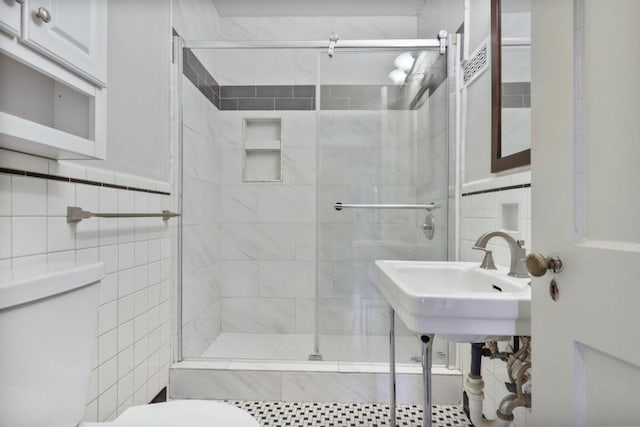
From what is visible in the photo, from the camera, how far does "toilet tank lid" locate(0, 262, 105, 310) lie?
0.63 m

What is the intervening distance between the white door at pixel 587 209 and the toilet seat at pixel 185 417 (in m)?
0.70

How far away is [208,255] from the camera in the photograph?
227 centimetres

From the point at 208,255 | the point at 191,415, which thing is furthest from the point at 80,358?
the point at 208,255

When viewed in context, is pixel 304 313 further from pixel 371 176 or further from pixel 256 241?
pixel 371 176

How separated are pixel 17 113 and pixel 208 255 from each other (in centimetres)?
153

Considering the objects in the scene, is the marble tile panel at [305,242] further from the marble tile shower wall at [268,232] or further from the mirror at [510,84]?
the mirror at [510,84]

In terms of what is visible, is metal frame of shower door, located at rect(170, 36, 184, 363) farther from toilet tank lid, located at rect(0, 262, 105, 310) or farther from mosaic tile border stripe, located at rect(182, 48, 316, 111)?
toilet tank lid, located at rect(0, 262, 105, 310)

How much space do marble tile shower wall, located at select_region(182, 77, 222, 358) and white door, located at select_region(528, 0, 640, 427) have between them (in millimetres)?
1682

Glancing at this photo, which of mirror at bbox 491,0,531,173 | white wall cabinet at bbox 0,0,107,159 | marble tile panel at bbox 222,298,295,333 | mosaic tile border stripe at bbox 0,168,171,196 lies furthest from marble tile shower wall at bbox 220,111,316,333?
white wall cabinet at bbox 0,0,107,159

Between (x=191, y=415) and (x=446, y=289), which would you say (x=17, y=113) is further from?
(x=446, y=289)

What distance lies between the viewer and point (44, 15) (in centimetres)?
72

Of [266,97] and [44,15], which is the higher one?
[266,97]

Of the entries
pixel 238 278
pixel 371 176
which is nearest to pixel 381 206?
pixel 371 176

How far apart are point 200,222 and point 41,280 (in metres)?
1.43
